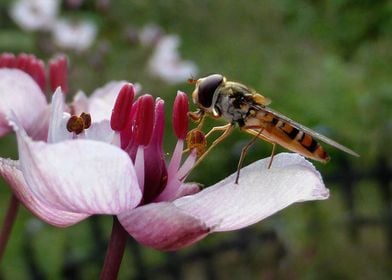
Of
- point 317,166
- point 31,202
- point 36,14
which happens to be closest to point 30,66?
point 31,202

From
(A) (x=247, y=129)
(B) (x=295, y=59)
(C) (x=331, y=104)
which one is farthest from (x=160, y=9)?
(A) (x=247, y=129)

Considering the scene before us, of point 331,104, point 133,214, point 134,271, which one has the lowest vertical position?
point 134,271

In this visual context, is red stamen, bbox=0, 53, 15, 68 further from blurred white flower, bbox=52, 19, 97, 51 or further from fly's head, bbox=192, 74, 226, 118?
blurred white flower, bbox=52, 19, 97, 51

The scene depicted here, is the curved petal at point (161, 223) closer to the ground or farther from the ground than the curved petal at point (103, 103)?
farther from the ground

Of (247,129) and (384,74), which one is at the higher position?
(247,129)

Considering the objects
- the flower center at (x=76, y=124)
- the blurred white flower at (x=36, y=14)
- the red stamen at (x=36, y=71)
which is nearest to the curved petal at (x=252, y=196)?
the flower center at (x=76, y=124)

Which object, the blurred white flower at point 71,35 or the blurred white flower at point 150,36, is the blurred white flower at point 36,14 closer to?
the blurred white flower at point 71,35

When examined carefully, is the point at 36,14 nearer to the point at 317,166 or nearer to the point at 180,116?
the point at 317,166

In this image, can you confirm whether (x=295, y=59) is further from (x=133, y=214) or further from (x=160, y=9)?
(x=133, y=214)
